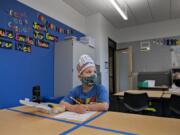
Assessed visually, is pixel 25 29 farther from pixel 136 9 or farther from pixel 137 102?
pixel 136 9

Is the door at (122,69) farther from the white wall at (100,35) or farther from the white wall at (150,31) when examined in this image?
the white wall at (100,35)

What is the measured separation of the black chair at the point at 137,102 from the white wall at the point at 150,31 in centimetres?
348

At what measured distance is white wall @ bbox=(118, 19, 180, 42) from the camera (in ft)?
17.5

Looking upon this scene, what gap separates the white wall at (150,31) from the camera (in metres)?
5.35

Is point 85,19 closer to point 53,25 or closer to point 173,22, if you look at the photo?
point 53,25

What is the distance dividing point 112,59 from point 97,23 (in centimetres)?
202

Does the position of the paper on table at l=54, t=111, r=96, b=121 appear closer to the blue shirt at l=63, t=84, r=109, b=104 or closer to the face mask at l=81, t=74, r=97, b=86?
the blue shirt at l=63, t=84, r=109, b=104

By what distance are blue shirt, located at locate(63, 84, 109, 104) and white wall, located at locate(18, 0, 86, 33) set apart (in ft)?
6.96

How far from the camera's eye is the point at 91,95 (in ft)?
5.73

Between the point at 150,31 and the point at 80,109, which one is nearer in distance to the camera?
the point at 80,109

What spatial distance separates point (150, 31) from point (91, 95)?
475 cm

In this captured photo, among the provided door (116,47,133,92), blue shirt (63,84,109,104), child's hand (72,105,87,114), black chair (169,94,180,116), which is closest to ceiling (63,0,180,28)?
door (116,47,133,92)

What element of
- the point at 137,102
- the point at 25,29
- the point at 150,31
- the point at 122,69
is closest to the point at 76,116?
the point at 137,102

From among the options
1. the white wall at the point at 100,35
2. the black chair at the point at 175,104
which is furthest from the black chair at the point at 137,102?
the white wall at the point at 100,35
